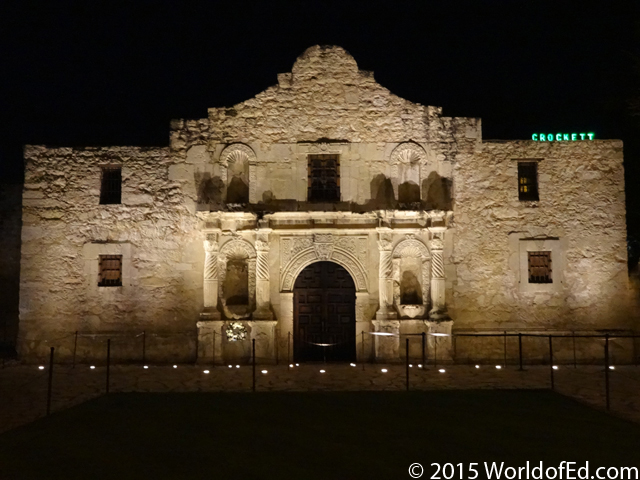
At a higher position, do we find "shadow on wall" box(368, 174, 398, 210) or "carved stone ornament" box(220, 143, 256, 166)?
"carved stone ornament" box(220, 143, 256, 166)

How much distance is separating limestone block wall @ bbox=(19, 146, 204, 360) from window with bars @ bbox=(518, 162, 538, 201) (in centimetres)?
882

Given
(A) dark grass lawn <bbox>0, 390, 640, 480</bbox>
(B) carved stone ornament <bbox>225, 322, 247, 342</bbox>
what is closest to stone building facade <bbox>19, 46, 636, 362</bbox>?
(B) carved stone ornament <bbox>225, 322, 247, 342</bbox>

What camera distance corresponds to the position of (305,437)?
729cm

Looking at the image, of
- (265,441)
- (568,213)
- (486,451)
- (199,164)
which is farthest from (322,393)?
(568,213)

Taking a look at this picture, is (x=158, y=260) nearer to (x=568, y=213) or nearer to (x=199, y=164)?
(x=199, y=164)

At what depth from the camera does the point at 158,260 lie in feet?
48.9

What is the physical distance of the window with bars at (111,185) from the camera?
15.3 metres

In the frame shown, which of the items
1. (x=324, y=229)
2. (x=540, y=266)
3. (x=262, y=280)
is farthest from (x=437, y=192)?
(x=262, y=280)

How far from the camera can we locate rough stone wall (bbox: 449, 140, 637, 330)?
1468cm

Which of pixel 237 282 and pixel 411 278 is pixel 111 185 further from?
pixel 411 278

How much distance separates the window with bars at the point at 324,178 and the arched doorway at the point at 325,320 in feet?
7.59

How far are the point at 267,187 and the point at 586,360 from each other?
950 cm

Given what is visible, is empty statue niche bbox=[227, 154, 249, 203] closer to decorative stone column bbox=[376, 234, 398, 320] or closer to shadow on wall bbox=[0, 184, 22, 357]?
decorative stone column bbox=[376, 234, 398, 320]

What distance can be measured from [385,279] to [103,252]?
7524 millimetres
